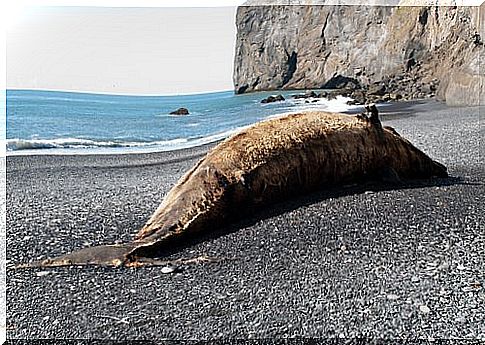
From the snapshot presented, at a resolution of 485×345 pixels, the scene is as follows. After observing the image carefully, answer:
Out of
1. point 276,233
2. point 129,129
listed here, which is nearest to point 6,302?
point 276,233

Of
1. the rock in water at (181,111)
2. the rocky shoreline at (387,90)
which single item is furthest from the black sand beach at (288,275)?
the rocky shoreline at (387,90)

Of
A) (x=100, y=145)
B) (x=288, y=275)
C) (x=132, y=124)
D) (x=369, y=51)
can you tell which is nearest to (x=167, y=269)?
(x=288, y=275)

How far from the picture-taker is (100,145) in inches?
393

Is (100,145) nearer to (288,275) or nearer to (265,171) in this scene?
(265,171)

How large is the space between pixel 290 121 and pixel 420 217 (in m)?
0.99

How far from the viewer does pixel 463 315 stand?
2.04 m

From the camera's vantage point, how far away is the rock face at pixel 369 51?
45.9 ft

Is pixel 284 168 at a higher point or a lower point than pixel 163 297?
higher

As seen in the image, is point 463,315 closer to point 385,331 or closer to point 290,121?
point 385,331

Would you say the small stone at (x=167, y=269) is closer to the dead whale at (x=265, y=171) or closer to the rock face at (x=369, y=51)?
the dead whale at (x=265, y=171)

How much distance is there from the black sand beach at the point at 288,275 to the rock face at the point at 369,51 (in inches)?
361

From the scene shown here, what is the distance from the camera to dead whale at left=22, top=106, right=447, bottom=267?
106 inches

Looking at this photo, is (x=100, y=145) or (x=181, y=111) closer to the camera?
(x=100, y=145)

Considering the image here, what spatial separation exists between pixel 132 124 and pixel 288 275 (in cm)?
1124
